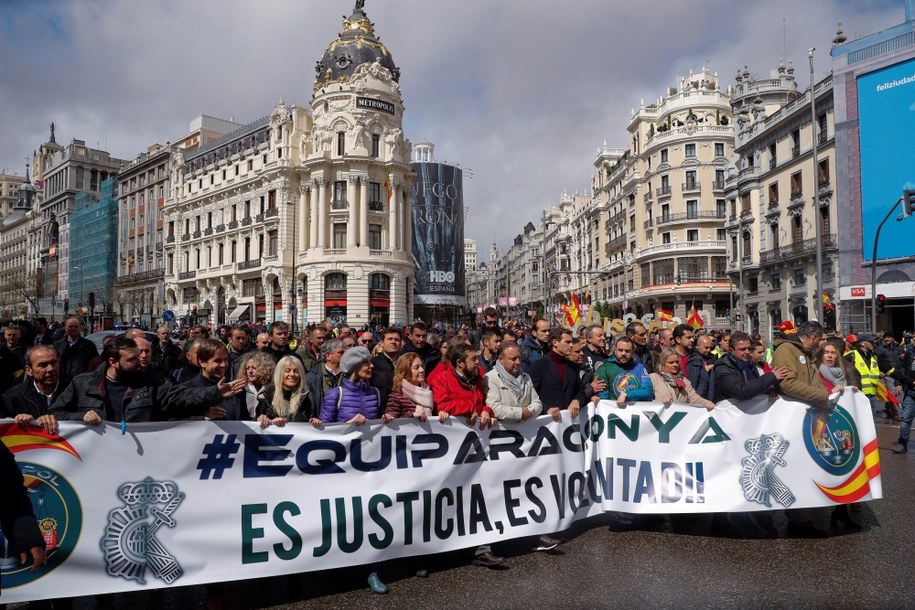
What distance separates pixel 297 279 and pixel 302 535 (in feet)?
168

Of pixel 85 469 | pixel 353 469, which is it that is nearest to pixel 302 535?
pixel 353 469

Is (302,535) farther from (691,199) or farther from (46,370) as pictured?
(691,199)

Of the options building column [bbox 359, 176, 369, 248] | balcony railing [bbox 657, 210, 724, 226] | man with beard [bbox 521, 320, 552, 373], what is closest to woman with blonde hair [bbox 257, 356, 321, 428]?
man with beard [bbox 521, 320, 552, 373]

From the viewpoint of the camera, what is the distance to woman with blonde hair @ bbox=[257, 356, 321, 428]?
484 centimetres

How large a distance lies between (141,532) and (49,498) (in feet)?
1.94

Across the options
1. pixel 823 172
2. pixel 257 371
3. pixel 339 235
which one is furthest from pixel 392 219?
pixel 257 371

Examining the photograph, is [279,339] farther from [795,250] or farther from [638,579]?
[795,250]

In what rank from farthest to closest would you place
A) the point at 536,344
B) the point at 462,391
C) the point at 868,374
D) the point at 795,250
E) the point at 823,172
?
the point at 795,250 < the point at 823,172 < the point at 868,374 < the point at 536,344 < the point at 462,391

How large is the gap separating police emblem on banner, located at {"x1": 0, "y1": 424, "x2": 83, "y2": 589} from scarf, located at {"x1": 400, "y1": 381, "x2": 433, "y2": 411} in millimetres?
2358

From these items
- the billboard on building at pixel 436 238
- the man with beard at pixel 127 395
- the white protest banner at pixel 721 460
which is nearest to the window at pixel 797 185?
the billboard on building at pixel 436 238

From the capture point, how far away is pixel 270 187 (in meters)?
56.3

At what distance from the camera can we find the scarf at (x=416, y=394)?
16.6ft

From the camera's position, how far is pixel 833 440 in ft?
19.1

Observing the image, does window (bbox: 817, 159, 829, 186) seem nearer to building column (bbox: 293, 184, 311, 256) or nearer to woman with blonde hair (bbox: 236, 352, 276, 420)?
building column (bbox: 293, 184, 311, 256)
